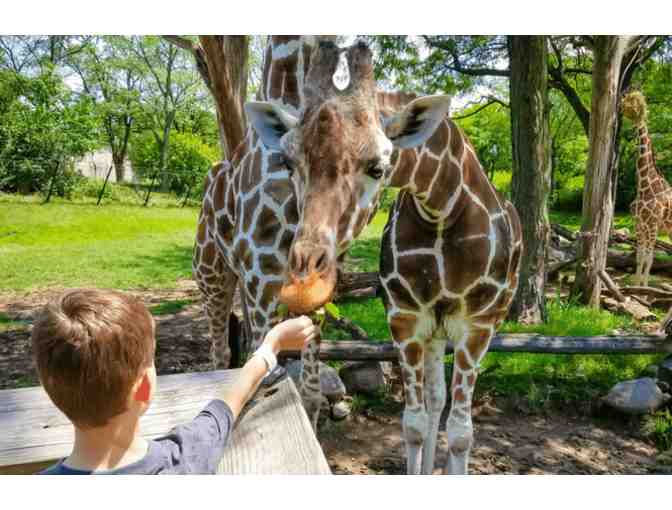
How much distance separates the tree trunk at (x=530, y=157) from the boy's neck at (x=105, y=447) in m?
3.12

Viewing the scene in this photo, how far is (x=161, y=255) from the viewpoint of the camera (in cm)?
571

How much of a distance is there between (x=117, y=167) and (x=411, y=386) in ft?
19.8

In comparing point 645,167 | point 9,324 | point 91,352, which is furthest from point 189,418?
point 645,167

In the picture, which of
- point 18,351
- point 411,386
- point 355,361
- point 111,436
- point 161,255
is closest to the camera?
point 111,436

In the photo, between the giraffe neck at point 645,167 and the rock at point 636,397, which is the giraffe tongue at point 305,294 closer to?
the rock at point 636,397

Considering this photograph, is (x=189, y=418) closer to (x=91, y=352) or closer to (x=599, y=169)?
(x=91, y=352)

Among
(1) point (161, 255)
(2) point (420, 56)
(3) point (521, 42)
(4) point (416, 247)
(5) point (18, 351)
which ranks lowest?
(5) point (18, 351)

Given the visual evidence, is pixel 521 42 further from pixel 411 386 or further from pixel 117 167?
pixel 117 167

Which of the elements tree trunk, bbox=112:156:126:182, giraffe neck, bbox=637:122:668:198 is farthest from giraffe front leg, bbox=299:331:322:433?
tree trunk, bbox=112:156:126:182

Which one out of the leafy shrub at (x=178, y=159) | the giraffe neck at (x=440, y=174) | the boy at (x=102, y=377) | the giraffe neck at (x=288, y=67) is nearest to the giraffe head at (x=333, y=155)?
the giraffe neck at (x=440, y=174)

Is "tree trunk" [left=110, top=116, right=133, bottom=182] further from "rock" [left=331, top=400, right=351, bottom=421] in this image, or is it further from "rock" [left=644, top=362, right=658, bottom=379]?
"rock" [left=644, top=362, right=658, bottom=379]

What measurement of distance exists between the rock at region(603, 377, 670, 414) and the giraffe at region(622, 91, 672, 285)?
242cm

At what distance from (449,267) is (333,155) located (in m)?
0.66

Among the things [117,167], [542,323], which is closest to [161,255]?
[117,167]
